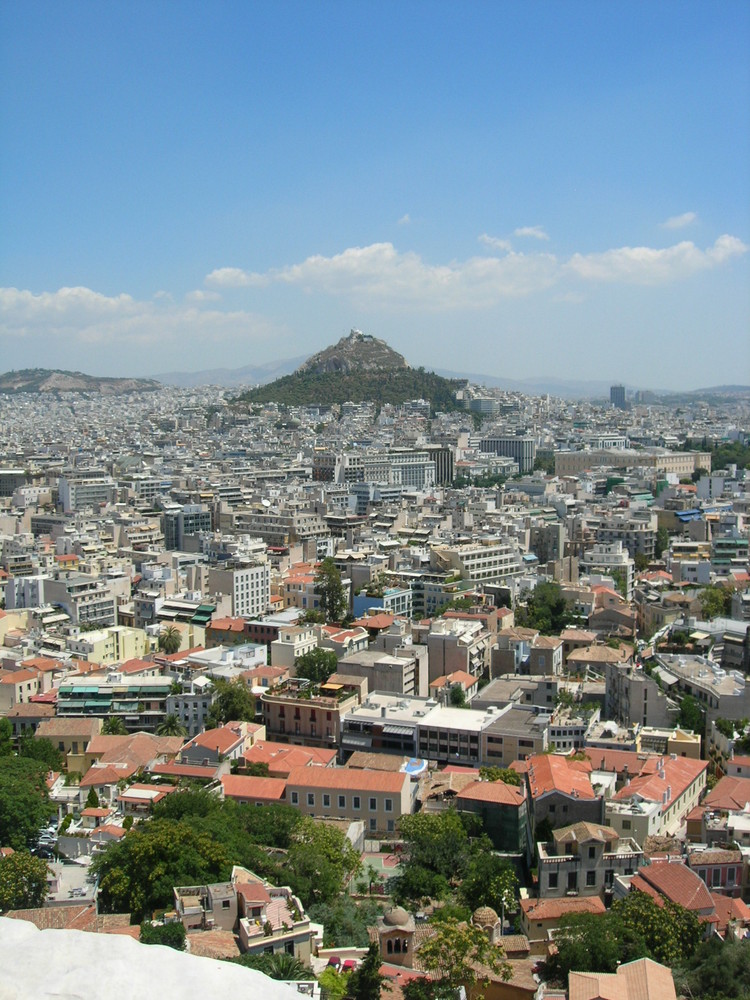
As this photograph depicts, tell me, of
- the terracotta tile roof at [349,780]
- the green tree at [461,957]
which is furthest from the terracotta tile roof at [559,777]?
the green tree at [461,957]

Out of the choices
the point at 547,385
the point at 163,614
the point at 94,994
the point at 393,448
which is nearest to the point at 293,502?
the point at 163,614

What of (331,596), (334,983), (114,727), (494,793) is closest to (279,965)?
(334,983)

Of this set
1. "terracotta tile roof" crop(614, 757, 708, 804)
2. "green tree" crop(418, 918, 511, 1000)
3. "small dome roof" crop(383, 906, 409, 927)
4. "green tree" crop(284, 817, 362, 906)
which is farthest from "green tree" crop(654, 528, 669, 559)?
"green tree" crop(418, 918, 511, 1000)

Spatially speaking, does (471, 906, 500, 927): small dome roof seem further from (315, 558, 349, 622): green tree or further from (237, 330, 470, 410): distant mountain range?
(237, 330, 470, 410): distant mountain range

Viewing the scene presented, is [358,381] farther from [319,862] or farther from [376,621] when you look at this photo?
[319,862]

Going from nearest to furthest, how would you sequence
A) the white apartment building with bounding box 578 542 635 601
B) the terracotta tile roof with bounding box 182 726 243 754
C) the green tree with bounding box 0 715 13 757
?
the terracotta tile roof with bounding box 182 726 243 754, the green tree with bounding box 0 715 13 757, the white apartment building with bounding box 578 542 635 601

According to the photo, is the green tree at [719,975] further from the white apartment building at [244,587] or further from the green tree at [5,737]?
the white apartment building at [244,587]

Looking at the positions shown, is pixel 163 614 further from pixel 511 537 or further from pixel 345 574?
pixel 511 537
